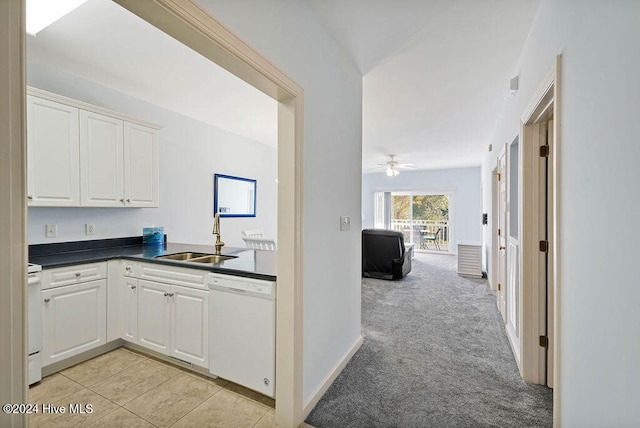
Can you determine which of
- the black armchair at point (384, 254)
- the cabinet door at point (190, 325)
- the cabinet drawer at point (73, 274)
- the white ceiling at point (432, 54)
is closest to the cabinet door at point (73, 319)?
the cabinet drawer at point (73, 274)

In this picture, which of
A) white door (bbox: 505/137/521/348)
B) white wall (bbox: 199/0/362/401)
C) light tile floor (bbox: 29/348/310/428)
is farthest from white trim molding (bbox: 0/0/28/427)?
white door (bbox: 505/137/521/348)

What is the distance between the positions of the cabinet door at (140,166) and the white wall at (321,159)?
2.27 metres

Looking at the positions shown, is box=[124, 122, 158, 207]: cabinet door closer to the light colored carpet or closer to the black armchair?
the light colored carpet

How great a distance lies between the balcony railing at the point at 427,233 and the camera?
28.7 feet

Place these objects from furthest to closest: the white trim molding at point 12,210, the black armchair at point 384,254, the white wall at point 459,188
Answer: the white wall at point 459,188 → the black armchair at point 384,254 → the white trim molding at point 12,210

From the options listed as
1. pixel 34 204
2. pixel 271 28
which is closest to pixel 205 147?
pixel 34 204

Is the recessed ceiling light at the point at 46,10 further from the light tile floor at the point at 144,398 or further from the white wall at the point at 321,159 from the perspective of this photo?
the light tile floor at the point at 144,398

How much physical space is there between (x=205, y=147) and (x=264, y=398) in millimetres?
3549

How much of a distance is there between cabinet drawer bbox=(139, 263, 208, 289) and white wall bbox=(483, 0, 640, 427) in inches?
84.4

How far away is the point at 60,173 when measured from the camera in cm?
245

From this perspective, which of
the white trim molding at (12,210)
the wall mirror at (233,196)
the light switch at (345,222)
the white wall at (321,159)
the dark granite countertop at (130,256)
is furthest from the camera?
the wall mirror at (233,196)

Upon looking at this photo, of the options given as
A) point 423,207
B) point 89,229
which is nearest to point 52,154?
point 89,229

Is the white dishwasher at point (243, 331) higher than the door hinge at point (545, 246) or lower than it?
lower

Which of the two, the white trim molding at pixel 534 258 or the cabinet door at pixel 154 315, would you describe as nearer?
the white trim molding at pixel 534 258
